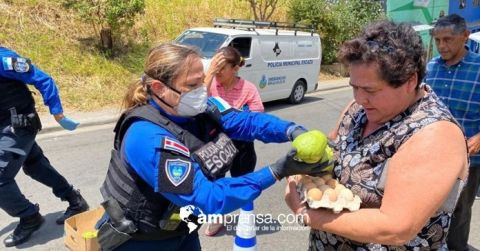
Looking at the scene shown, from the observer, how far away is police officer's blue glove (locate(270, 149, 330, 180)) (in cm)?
162

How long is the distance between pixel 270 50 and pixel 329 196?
809 centimetres

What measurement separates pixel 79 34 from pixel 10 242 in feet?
27.0

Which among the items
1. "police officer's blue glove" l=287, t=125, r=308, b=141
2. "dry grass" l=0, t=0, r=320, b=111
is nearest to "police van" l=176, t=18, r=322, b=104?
"dry grass" l=0, t=0, r=320, b=111

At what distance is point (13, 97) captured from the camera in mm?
3369

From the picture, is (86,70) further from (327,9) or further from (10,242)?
(327,9)

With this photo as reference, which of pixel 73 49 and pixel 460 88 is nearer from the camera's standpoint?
pixel 460 88

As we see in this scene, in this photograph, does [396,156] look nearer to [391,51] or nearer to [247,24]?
[391,51]

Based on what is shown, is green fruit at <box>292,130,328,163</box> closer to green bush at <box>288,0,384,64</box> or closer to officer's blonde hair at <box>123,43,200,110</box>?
officer's blonde hair at <box>123,43,200,110</box>

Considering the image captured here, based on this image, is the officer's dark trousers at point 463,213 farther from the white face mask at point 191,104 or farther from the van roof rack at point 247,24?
the van roof rack at point 247,24

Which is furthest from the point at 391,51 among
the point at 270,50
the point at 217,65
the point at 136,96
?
the point at 270,50

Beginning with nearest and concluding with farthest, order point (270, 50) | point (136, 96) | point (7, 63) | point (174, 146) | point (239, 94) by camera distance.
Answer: point (174, 146) → point (136, 96) → point (7, 63) → point (239, 94) → point (270, 50)

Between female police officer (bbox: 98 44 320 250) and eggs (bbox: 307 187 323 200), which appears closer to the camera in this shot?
eggs (bbox: 307 187 323 200)

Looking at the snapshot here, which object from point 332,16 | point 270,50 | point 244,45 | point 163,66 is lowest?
point 270,50

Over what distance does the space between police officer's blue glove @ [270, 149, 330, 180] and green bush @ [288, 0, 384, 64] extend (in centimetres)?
1282
